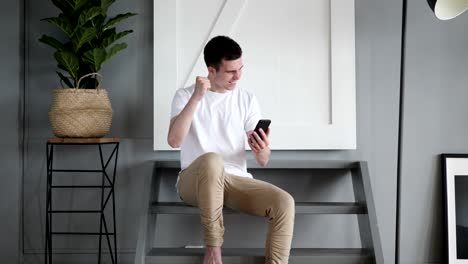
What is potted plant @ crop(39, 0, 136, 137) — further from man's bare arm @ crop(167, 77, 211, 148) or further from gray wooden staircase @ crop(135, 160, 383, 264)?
man's bare arm @ crop(167, 77, 211, 148)

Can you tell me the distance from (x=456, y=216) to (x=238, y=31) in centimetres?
181

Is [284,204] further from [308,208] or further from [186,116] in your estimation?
[186,116]

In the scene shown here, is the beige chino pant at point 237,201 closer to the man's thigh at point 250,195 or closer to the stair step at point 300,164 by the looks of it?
the man's thigh at point 250,195

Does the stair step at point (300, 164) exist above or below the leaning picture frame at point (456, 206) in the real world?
above

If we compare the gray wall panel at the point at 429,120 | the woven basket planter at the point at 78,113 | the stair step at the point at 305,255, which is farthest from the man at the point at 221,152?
the gray wall panel at the point at 429,120

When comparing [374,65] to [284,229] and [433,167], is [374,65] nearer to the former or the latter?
[433,167]

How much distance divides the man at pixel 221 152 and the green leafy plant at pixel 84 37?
2.18 feet

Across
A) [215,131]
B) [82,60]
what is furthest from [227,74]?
[82,60]

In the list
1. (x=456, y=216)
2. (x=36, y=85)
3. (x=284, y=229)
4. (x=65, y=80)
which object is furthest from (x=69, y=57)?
(x=456, y=216)

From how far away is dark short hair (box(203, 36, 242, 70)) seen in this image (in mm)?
3129

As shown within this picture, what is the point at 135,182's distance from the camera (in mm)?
3912

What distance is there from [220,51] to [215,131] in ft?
1.43

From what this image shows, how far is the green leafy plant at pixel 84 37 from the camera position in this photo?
3521 millimetres

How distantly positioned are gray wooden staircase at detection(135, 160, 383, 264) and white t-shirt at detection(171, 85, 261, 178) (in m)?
0.29
